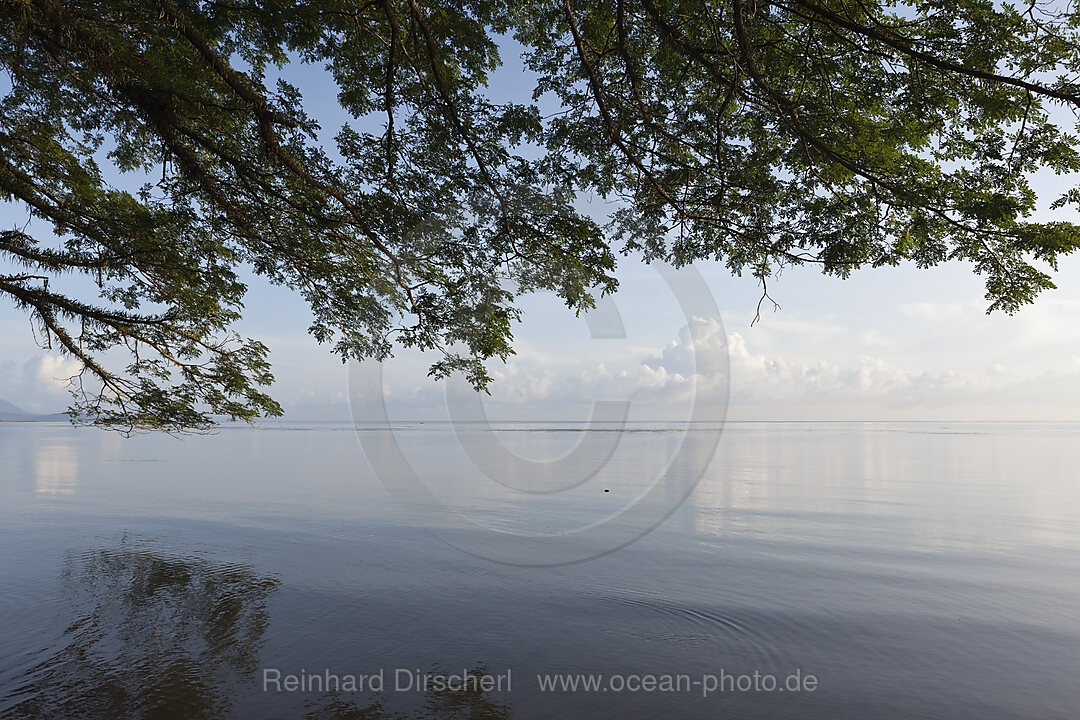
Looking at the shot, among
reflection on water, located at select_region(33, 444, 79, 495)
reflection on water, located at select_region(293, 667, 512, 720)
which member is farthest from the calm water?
reflection on water, located at select_region(33, 444, 79, 495)

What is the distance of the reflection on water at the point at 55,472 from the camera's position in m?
17.6

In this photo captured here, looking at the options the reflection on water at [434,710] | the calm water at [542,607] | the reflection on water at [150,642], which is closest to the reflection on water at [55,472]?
the calm water at [542,607]

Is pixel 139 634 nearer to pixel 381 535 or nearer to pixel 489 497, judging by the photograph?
pixel 381 535

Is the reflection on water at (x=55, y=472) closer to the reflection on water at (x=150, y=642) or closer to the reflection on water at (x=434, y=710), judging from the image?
the reflection on water at (x=150, y=642)

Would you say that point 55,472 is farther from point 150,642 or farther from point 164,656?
point 164,656

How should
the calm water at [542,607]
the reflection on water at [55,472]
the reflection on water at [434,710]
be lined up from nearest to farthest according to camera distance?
the reflection on water at [434,710], the calm water at [542,607], the reflection on water at [55,472]

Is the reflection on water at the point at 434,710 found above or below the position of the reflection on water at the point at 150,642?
below

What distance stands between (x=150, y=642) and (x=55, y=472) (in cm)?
2019

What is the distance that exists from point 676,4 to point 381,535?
9134mm

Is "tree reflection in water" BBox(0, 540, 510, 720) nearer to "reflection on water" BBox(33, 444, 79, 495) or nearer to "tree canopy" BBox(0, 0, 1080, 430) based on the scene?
"tree canopy" BBox(0, 0, 1080, 430)

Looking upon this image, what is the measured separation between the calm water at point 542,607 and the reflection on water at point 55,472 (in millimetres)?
2627

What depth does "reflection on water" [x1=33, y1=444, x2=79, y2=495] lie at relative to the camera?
1756 cm

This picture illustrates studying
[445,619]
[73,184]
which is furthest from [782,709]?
[73,184]

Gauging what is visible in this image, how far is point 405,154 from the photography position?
26.6 feet
